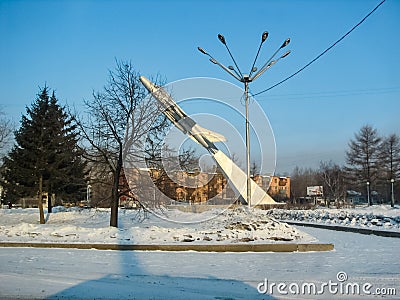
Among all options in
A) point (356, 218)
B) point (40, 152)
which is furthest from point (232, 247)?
point (40, 152)

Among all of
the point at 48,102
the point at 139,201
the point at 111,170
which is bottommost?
the point at 139,201

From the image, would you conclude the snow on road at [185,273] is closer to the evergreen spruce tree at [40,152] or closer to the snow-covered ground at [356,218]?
the snow-covered ground at [356,218]

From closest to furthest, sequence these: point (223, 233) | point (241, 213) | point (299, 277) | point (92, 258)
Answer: point (299, 277)
point (92, 258)
point (223, 233)
point (241, 213)

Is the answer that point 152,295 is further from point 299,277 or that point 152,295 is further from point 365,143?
point 365,143

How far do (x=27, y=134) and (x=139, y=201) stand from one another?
1612 centimetres

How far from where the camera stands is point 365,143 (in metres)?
→ 57.1

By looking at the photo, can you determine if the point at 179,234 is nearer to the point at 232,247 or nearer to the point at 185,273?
the point at 232,247

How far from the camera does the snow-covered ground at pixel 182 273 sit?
689 centimetres

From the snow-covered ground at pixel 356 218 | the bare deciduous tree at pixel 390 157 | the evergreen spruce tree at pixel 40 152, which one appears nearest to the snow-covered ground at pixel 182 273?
the snow-covered ground at pixel 356 218

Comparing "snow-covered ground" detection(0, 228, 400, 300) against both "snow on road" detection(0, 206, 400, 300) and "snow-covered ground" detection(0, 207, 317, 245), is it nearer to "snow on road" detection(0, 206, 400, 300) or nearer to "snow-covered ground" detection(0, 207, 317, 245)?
"snow on road" detection(0, 206, 400, 300)

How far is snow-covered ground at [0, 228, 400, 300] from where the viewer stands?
6.89 metres

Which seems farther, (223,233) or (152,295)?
(223,233)

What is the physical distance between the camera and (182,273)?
8.96 metres

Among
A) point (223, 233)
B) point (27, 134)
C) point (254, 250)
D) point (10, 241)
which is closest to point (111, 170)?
point (10, 241)
